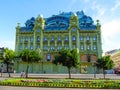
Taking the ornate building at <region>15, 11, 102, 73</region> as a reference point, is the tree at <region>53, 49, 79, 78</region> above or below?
below

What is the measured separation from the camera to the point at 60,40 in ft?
318

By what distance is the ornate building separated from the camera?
93.9 m

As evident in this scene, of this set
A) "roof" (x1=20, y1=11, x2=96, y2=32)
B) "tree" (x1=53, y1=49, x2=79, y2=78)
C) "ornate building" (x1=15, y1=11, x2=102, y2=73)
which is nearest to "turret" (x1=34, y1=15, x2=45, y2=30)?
"ornate building" (x1=15, y1=11, x2=102, y2=73)

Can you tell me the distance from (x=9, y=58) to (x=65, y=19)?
48169 millimetres

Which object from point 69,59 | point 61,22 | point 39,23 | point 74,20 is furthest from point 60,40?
point 69,59

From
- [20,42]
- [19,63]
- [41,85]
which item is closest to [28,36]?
[20,42]

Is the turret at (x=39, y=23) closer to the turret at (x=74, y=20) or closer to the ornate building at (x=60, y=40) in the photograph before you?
the ornate building at (x=60, y=40)

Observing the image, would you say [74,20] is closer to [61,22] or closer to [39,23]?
[61,22]

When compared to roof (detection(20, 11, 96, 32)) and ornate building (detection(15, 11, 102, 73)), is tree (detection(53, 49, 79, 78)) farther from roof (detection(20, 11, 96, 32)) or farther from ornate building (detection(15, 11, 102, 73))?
roof (detection(20, 11, 96, 32))

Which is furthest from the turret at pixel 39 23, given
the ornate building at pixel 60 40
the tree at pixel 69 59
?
the tree at pixel 69 59

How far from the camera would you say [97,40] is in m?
94.9

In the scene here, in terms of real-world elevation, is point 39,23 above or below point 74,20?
below

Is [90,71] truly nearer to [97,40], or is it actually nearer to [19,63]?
[97,40]

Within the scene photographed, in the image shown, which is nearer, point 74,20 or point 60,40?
point 60,40
